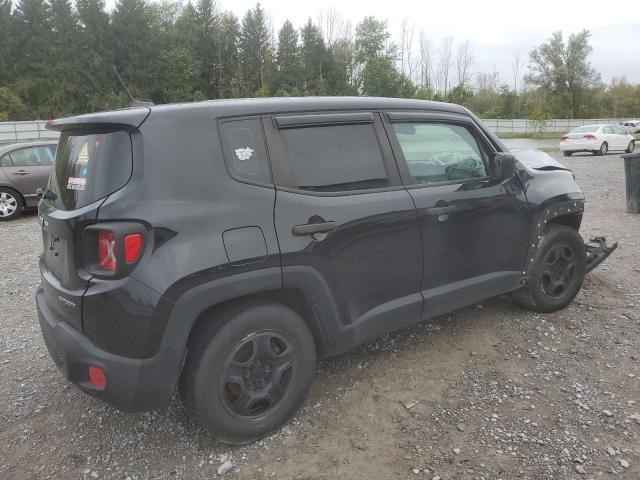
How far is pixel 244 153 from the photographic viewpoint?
2.61 meters

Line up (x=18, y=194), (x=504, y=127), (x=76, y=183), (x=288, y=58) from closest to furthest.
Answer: (x=76, y=183) → (x=18, y=194) → (x=504, y=127) → (x=288, y=58)

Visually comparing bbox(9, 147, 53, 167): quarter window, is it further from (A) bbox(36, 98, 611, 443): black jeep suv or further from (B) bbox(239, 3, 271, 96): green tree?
(B) bbox(239, 3, 271, 96): green tree

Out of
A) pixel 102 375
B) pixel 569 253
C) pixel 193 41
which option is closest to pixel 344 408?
pixel 102 375

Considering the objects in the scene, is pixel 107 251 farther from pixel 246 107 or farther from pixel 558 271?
pixel 558 271

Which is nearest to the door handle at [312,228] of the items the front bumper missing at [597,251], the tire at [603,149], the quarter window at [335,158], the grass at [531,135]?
the quarter window at [335,158]

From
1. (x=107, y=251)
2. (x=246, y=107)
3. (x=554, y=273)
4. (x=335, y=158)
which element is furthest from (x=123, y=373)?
(x=554, y=273)

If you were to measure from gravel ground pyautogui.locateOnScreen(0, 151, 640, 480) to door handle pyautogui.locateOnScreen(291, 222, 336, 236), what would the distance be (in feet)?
3.69

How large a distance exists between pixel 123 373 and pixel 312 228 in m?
1.17

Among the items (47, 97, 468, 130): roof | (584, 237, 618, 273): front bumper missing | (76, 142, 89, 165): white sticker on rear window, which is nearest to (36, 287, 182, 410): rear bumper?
(76, 142, 89, 165): white sticker on rear window

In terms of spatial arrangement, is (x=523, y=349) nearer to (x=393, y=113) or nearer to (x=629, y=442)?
(x=629, y=442)

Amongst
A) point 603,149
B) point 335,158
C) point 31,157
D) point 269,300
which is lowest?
point 269,300

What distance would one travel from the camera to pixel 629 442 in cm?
266

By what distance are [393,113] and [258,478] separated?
2.28m

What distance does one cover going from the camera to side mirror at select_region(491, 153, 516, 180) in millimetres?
3555
